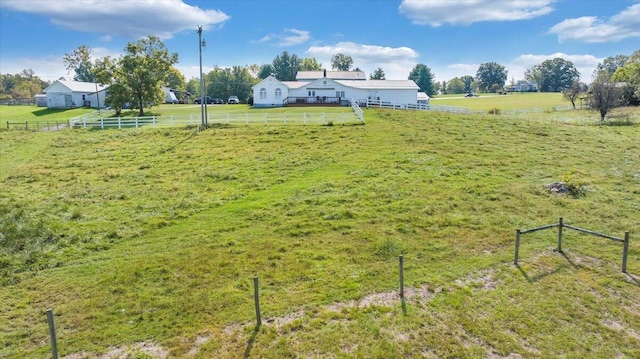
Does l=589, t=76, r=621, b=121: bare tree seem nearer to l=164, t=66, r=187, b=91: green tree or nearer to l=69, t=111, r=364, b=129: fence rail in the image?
l=69, t=111, r=364, b=129: fence rail

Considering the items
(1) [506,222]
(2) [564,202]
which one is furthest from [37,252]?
(2) [564,202]

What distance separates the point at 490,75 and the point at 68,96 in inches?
5647

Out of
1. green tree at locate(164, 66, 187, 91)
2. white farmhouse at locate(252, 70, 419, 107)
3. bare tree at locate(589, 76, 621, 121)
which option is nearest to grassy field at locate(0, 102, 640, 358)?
bare tree at locate(589, 76, 621, 121)

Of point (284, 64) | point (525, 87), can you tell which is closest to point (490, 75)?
point (525, 87)

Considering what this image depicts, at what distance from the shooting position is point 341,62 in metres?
116

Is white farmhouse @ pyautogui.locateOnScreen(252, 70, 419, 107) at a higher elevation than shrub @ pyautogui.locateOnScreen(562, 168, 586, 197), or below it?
higher

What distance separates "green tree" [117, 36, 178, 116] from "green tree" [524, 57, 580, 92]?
138 m

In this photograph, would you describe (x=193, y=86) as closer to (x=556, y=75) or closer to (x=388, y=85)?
(x=388, y=85)

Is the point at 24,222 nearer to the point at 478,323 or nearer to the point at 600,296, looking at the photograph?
the point at 478,323

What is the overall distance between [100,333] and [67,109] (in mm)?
60547

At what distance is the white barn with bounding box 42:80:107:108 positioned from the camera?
58.5 m

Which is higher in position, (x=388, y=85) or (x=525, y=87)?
(x=525, y=87)

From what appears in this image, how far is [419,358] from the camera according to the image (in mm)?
6625

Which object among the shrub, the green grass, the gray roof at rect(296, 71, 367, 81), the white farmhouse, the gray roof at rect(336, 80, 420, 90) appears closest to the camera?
the shrub
